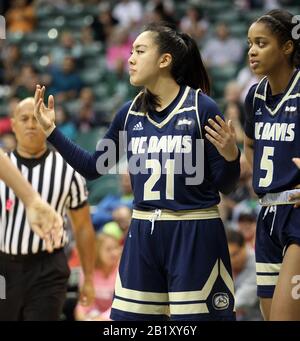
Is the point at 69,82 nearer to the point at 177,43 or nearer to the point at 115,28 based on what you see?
the point at 115,28

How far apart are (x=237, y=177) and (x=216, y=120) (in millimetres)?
311

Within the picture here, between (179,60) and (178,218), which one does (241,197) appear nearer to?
(179,60)

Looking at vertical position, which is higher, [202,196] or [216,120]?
[216,120]

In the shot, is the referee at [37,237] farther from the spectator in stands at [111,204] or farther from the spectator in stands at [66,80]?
the spectator in stands at [66,80]

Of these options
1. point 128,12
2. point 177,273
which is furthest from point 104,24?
point 177,273

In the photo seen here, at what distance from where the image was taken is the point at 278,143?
4.84 metres

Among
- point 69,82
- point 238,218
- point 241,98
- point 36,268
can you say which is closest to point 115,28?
point 69,82

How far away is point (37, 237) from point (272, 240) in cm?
176

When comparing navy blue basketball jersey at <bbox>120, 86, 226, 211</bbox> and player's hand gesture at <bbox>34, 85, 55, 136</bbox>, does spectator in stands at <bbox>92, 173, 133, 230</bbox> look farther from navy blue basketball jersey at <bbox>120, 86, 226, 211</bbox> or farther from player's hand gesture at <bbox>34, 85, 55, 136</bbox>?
navy blue basketball jersey at <bbox>120, 86, 226, 211</bbox>

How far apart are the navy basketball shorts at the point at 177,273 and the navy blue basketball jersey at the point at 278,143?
35 centimetres

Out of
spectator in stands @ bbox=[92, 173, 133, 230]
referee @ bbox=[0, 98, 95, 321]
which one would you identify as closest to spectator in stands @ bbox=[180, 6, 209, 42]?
spectator in stands @ bbox=[92, 173, 133, 230]

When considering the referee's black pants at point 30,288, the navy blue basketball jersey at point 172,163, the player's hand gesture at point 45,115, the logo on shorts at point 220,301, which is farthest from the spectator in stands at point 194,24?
the logo on shorts at point 220,301

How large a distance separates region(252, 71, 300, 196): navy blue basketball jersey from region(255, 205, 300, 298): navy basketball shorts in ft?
0.40
